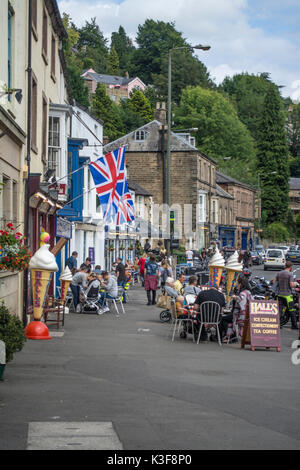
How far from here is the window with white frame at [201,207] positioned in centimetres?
6719

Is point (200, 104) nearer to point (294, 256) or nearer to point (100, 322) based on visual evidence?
point (294, 256)

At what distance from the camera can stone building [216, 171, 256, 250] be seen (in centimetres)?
8575

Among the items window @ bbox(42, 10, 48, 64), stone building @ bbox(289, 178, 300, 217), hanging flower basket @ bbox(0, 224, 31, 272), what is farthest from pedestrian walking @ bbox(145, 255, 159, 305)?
stone building @ bbox(289, 178, 300, 217)

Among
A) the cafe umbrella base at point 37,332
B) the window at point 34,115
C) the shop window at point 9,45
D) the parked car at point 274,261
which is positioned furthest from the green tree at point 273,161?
the cafe umbrella base at point 37,332

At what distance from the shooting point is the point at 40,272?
55.0ft

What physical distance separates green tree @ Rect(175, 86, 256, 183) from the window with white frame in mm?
21203

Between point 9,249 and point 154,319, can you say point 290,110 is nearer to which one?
point 154,319

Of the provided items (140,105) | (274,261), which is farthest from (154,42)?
(274,261)

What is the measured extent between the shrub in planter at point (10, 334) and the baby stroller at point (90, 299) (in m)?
12.8

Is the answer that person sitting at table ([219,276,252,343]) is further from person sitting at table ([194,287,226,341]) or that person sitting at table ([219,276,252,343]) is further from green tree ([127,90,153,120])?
green tree ([127,90,153,120])

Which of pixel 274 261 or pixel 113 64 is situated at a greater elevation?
pixel 113 64

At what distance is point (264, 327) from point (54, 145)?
1172cm

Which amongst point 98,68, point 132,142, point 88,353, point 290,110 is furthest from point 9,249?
point 290,110

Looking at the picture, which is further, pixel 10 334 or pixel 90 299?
pixel 90 299
